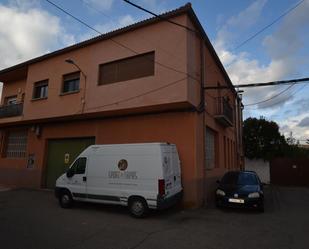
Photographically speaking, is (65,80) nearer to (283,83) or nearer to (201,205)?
(201,205)

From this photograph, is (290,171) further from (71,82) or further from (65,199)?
(65,199)

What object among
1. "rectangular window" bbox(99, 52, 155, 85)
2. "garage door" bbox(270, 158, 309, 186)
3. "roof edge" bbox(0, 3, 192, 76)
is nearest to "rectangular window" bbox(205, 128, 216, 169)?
"rectangular window" bbox(99, 52, 155, 85)

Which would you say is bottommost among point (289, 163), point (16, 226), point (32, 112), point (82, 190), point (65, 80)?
point (16, 226)

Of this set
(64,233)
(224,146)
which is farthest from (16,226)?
(224,146)

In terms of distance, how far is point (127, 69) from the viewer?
487 inches

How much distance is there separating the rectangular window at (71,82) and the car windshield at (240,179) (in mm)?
8699

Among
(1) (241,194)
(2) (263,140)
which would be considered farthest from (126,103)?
(2) (263,140)

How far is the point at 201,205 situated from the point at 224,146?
7520 millimetres

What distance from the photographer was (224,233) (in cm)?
720

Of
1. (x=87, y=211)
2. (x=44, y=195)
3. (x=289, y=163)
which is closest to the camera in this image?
(x=87, y=211)

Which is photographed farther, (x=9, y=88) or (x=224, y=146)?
(x=9, y=88)

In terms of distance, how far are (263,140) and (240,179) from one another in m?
17.0

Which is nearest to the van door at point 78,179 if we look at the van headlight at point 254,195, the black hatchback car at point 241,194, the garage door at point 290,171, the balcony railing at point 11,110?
the black hatchback car at point 241,194

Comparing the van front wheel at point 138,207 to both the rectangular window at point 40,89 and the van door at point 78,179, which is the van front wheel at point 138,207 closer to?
the van door at point 78,179
